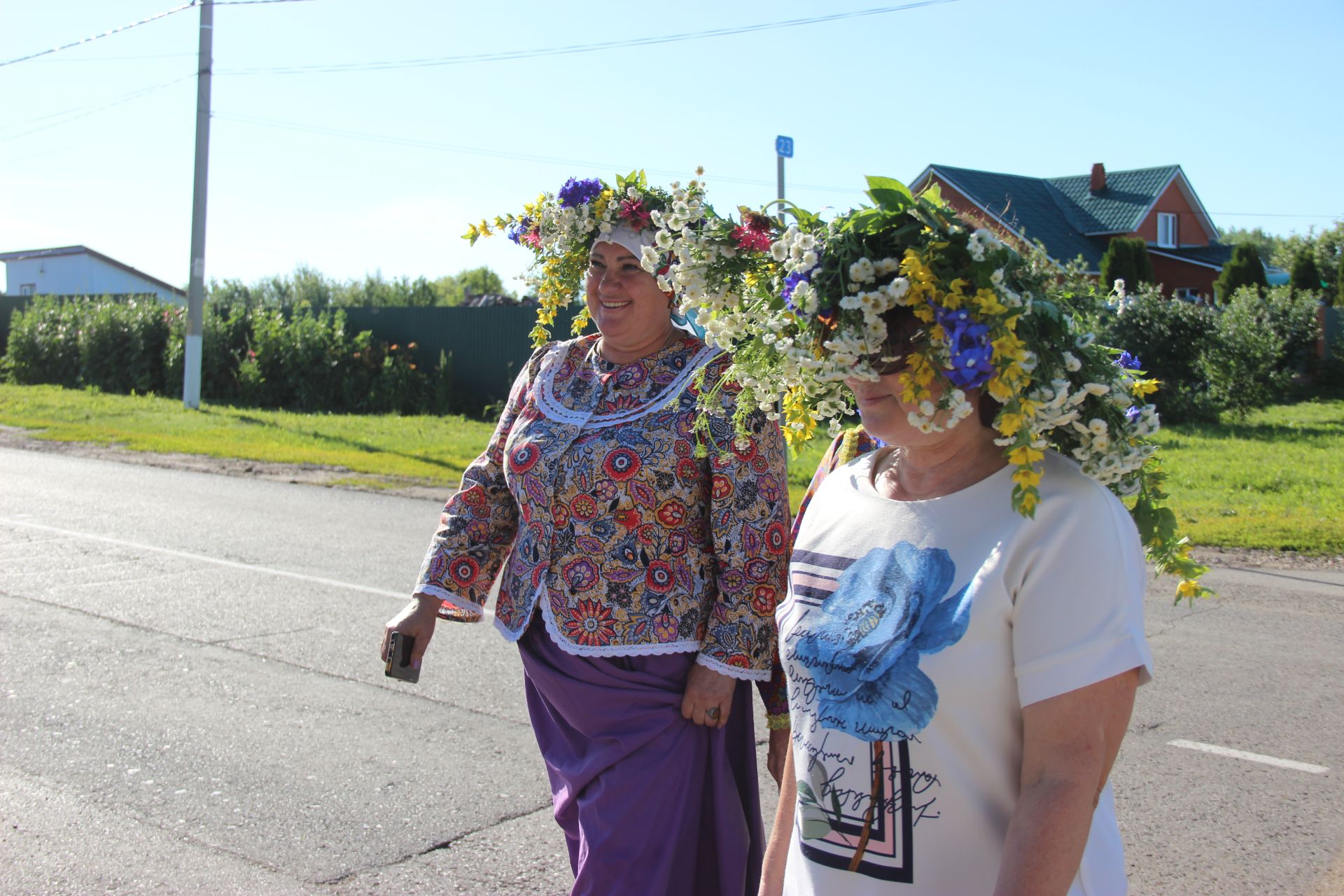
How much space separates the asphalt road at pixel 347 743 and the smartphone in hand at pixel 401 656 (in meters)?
0.97

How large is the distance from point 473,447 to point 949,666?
14.9 meters

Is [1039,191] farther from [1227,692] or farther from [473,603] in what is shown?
[473,603]

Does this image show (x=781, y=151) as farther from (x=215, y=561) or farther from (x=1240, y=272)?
(x=1240, y=272)

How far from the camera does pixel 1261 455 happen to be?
1433 centimetres

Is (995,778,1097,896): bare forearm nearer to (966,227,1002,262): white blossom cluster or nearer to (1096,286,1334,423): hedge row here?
(966,227,1002,262): white blossom cluster

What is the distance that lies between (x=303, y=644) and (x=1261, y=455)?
39.4 ft

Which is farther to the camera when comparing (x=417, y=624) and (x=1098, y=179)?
(x=1098, y=179)

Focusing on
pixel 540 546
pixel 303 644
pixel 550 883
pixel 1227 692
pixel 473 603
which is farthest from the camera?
pixel 303 644

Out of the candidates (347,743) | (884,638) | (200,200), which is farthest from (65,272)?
(884,638)

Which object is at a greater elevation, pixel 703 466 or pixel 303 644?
pixel 703 466

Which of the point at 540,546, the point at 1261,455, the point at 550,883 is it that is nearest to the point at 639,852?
the point at 540,546

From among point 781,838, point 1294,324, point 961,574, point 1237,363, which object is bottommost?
point 781,838

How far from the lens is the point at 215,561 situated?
8703 mm

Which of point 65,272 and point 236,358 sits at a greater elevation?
point 65,272
